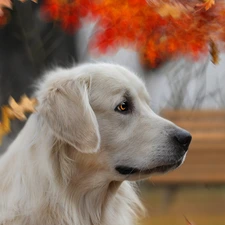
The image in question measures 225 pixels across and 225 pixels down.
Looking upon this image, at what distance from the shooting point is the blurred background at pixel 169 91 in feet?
21.2

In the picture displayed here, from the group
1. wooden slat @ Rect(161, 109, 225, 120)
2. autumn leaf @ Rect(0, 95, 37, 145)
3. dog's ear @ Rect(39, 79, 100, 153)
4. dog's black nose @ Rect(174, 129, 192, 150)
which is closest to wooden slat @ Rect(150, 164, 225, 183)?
wooden slat @ Rect(161, 109, 225, 120)

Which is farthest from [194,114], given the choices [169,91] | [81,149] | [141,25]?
Result: [81,149]

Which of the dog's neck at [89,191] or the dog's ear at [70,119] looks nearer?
the dog's ear at [70,119]

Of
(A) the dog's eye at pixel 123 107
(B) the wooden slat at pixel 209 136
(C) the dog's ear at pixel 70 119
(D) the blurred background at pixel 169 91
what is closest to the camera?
(C) the dog's ear at pixel 70 119

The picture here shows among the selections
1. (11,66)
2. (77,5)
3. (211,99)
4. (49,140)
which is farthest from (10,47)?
(49,140)

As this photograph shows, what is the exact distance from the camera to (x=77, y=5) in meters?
5.46

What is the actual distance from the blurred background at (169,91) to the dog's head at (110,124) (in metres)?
2.67

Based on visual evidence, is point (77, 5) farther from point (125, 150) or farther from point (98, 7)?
point (125, 150)

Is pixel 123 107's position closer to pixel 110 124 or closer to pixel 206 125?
pixel 110 124

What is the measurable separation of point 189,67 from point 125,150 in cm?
417

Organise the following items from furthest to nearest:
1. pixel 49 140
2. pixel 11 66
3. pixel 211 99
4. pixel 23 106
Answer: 1. pixel 211 99
2. pixel 11 66
3. pixel 49 140
4. pixel 23 106

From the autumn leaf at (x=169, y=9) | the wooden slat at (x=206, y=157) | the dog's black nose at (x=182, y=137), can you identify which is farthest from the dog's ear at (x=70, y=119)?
the wooden slat at (x=206, y=157)

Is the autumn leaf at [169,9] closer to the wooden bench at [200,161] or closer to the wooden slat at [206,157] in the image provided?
the wooden bench at [200,161]

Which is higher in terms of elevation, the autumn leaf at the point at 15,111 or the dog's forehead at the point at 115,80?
the autumn leaf at the point at 15,111
